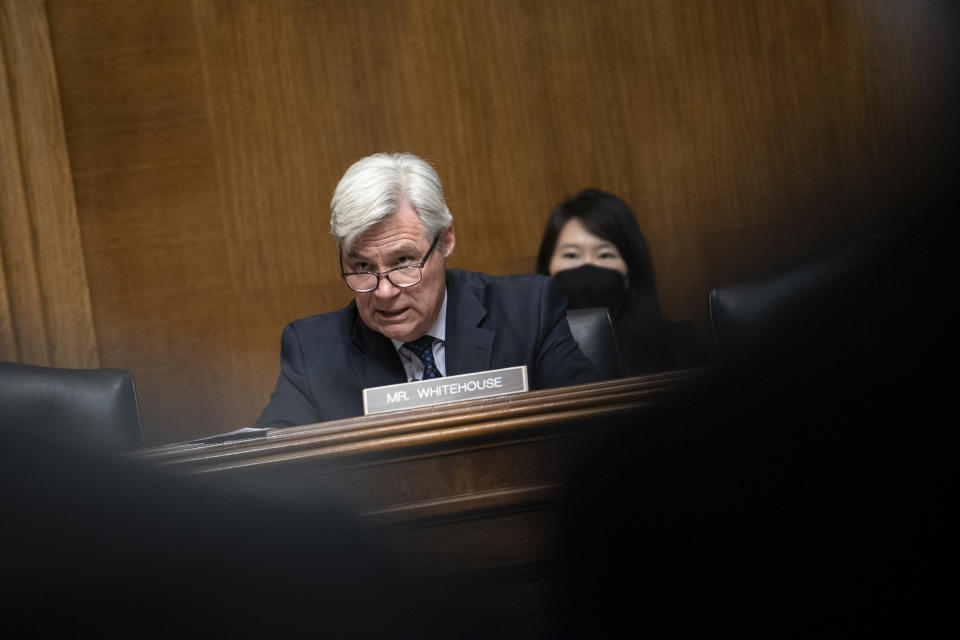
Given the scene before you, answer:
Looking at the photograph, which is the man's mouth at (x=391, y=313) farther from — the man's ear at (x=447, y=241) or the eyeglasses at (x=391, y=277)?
the man's ear at (x=447, y=241)

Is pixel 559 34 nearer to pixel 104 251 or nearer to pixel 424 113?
pixel 424 113

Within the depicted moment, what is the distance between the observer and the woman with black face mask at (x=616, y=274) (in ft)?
8.06

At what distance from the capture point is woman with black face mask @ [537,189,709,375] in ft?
8.06

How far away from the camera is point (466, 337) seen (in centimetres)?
198

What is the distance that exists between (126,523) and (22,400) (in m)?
1.35

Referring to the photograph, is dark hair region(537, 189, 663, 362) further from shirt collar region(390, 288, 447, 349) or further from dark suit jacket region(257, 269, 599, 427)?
shirt collar region(390, 288, 447, 349)

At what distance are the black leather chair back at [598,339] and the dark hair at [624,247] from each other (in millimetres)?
325

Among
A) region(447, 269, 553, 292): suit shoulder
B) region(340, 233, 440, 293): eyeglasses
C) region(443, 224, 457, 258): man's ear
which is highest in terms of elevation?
region(443, 224, 457, 258): man's ear

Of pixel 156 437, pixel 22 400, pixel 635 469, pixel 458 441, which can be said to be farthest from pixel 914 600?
pixel 156 437

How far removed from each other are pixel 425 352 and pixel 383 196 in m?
0.38

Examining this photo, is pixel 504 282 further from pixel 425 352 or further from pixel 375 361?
pixel 375 361

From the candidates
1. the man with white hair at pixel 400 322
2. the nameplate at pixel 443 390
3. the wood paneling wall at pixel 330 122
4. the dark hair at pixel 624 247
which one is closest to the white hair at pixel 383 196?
the man with white hair at pixel 400 322

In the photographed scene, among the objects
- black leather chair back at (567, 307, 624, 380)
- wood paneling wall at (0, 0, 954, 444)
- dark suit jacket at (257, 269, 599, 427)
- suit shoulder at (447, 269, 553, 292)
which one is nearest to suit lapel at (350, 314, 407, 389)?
dark suit jacket at (257, 269, 599, 427)

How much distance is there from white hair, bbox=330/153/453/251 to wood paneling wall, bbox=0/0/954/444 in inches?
48.1
